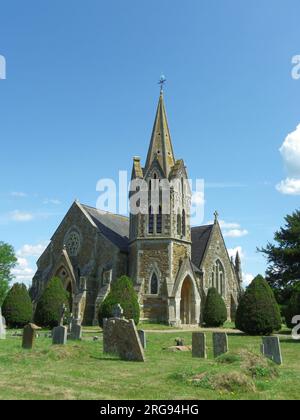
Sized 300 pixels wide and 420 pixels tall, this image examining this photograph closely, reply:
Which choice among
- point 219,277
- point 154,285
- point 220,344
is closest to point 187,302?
point 154,285

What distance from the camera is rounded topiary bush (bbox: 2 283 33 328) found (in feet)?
104

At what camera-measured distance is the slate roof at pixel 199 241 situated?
39875 millimetres

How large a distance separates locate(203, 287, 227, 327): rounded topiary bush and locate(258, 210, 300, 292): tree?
19.6 feet

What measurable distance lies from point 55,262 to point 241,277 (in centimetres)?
1908

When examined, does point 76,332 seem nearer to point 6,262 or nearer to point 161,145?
point 161,145

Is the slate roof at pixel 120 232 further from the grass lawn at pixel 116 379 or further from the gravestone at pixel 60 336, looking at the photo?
the grass lawn at pixel 116 379

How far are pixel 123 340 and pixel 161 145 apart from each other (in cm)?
2631

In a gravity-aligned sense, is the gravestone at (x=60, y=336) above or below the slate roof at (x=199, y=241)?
below

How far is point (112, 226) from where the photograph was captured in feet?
138

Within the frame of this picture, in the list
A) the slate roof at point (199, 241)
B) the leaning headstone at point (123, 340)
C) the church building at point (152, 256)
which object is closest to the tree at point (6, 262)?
the church building at point (152, 256)

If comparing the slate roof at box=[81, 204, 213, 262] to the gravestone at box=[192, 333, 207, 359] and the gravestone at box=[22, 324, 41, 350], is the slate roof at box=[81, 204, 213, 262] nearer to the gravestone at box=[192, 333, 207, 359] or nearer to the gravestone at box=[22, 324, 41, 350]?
the gravestone at box=[22, 324, 41, 350]

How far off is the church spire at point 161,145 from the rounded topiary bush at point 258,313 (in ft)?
49.2
